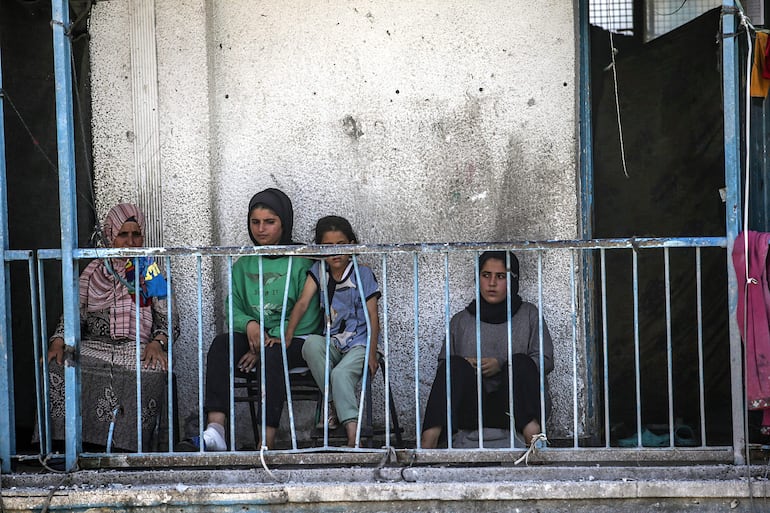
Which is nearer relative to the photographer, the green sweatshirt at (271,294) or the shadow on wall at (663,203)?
the green sweatshirt at (271,294)

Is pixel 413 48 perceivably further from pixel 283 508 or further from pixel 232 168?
pixel 283 508

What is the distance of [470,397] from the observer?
4.69 meters

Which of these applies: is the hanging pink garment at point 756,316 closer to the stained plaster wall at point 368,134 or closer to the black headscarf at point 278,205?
the stained plaster wall at point 368,134

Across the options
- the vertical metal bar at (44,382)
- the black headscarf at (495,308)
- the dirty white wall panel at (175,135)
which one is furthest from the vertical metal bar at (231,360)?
the black headscarf at (495,308)

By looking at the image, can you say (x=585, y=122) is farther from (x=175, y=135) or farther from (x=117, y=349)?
(x=117, y=349)

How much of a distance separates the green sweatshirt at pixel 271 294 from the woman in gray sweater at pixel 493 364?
0.74 metres

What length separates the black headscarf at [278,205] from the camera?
16.6ft

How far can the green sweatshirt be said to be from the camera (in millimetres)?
4980

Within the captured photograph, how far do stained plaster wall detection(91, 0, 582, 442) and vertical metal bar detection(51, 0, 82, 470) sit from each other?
1219 mm

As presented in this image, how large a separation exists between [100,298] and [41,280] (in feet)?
2.16

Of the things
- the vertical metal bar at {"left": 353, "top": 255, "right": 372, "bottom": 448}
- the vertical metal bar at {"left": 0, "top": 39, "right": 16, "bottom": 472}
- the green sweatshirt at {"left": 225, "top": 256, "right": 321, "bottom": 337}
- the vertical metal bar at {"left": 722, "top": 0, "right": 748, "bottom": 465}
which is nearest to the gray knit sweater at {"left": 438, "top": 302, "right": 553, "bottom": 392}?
the vertical metal bar at {"left": 353, "top": 255, "right": 372, "bottom": 448}

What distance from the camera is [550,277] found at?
540cm

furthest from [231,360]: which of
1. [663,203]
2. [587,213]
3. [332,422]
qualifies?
[663,203]

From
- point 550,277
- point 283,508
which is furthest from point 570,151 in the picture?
point 283,508
